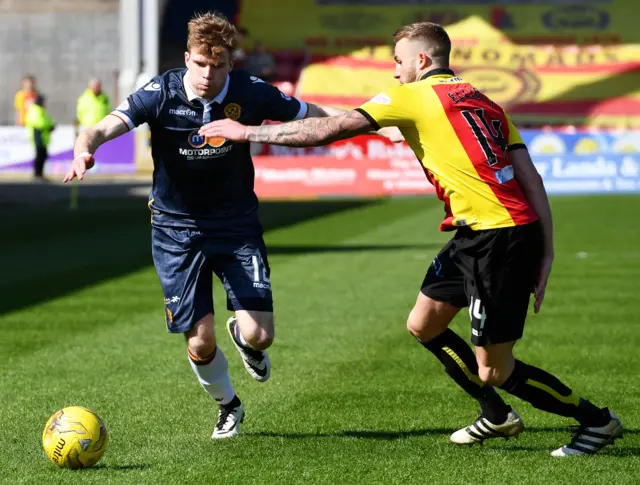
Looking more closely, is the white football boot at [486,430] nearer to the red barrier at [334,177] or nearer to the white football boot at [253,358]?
the white football boot at [253,358]

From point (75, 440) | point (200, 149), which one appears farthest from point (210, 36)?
point (75, 440)

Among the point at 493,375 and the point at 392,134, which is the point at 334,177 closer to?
the point at 392,134

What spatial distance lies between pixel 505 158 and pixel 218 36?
1593 millimetres

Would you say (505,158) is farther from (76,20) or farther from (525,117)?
(76,20)

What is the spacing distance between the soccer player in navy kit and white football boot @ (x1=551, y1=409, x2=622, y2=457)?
1.69 meters

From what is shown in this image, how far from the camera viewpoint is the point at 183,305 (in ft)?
22.1

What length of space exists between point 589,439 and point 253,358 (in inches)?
75.3

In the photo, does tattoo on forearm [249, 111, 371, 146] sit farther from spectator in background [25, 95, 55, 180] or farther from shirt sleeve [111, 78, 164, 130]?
spectator in background [25, 95, 55, 180]

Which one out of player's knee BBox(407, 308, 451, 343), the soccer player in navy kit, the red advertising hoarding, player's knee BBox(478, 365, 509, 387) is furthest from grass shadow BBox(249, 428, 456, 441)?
the red advertising hoarding

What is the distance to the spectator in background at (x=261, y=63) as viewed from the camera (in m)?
38.4

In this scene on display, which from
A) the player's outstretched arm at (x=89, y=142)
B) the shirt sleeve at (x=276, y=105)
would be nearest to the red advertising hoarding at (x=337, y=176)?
the shirt sleeve at (x=276, y=105)

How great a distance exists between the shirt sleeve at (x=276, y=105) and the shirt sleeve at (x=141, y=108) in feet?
1.82

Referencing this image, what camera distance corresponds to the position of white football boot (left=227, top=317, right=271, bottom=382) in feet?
22.8

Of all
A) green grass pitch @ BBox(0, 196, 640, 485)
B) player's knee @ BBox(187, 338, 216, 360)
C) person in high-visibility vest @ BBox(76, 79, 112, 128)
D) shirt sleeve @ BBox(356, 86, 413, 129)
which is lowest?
person in high-visibility vest @ BBox(76, 79, 112, 128)
